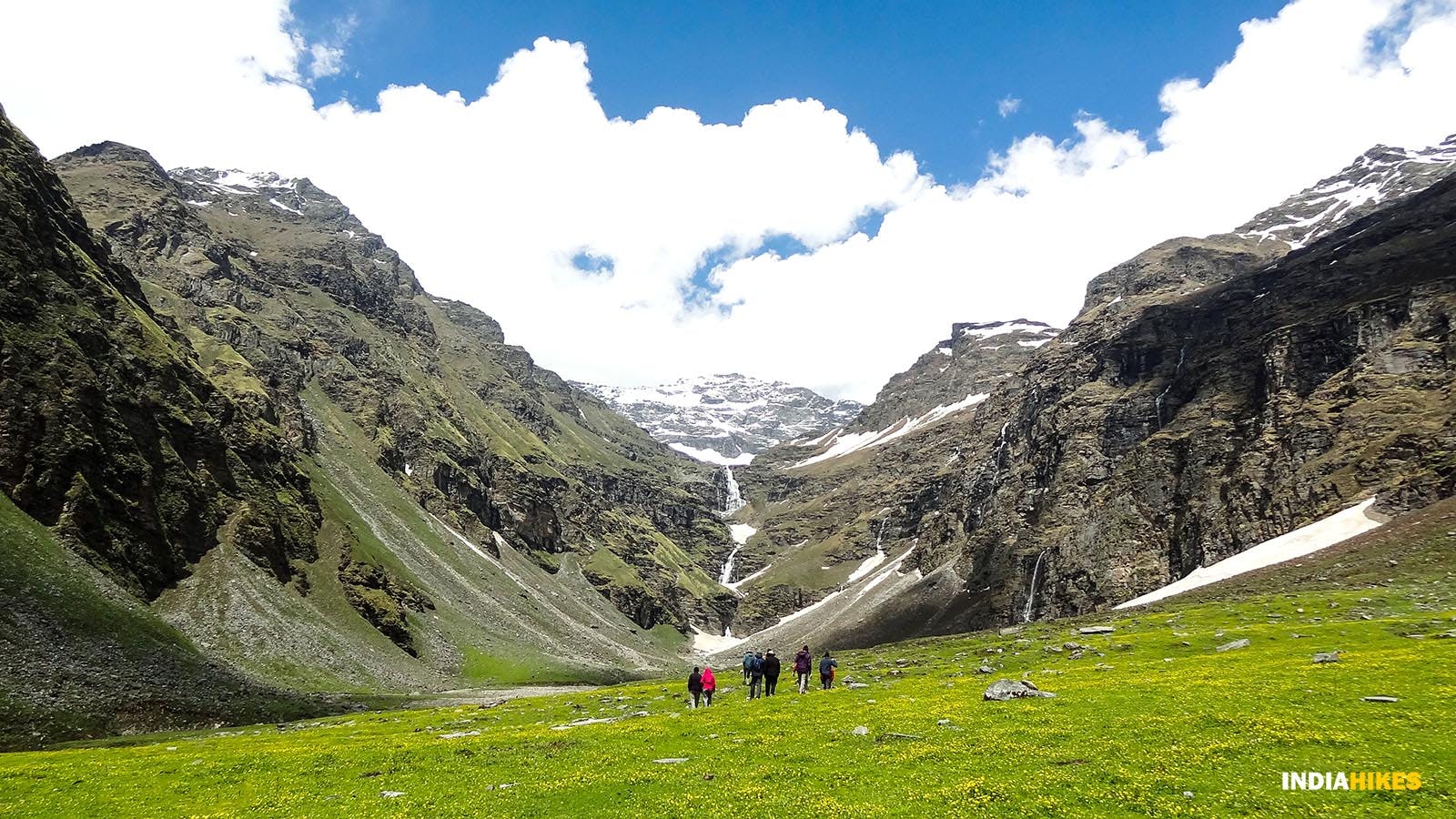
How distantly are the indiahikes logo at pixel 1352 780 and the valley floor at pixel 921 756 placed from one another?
0.33 meters

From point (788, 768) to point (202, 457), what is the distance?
512 ft

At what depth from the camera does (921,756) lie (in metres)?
24.9

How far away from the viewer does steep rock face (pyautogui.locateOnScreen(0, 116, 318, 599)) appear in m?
103

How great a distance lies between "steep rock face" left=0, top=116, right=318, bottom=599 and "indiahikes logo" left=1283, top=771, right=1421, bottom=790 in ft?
431

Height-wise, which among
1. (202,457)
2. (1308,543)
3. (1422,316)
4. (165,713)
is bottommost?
(165,713)

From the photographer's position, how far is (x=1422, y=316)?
14488 centimetres

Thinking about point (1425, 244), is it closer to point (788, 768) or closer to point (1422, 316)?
point (1422, 316)

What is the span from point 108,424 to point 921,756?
454 ft

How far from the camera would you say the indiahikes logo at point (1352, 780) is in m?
17.3

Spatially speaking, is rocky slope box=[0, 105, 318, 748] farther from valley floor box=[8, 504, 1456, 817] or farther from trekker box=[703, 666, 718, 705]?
trekker box=[703, 666, 718, 705]

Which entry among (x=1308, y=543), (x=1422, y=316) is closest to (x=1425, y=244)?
(x=1422, y=316)

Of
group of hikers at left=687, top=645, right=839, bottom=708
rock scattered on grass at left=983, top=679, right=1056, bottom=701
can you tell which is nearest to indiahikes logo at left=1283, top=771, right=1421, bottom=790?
rock scattered on grass at left=983, top=679, right=1056, bottom=701

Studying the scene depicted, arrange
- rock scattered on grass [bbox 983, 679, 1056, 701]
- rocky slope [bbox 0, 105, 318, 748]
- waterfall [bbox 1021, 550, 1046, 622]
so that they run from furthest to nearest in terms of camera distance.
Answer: waterfall [bbox 1021, 550, 1046, 622]
rocky slope [bbox 0, 105, 318, 748]
rock scattered on grass [bbox 983, 679, 1056, 701]

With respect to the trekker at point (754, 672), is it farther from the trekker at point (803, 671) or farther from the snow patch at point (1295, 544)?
the snow patch at point (1295, 544)
